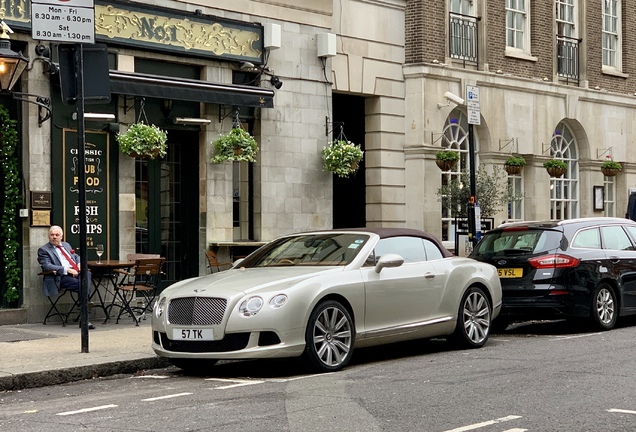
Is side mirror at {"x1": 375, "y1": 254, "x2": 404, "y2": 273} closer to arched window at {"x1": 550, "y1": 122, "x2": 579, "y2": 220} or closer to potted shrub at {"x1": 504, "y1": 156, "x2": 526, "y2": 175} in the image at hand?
potted shrub at {"x1": 504, "y1": 156, "x2": 526, "y2": 175}

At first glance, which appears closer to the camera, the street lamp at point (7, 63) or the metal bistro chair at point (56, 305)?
the street lamp at point (7, 63)

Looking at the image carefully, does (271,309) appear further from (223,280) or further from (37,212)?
(37,212)

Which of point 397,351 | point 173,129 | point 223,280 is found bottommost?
point 397,351

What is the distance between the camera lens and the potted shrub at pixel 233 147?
1842 centimetres

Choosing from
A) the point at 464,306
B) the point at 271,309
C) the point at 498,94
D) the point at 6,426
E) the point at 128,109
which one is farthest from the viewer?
the point at 498,94

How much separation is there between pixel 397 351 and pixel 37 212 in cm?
596

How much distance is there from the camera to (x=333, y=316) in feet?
36.9

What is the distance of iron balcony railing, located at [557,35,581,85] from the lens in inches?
1051

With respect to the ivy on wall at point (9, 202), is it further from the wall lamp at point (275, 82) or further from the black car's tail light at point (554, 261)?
the black car's tail light at point (554, 261)

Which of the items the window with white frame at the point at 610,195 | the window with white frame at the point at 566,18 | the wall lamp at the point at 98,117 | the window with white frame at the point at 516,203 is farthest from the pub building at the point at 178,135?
the window with white frame at the point at 610,195

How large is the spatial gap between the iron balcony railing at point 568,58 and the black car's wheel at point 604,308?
40.1 feet

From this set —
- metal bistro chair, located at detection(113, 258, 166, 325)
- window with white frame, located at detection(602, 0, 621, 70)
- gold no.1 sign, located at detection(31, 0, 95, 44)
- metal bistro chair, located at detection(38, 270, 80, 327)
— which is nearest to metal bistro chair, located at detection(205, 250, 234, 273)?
metal bistro chair, located at detection(113, 258, 166, 325)

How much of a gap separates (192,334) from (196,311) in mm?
233

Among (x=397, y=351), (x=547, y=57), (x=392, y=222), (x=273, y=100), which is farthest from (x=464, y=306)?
(x=547, y=57)
